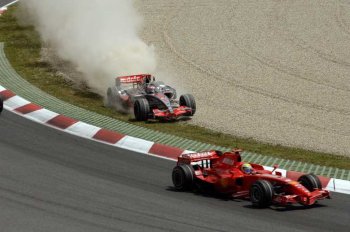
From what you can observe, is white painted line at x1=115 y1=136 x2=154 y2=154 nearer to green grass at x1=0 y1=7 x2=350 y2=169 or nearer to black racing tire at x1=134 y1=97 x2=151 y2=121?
green grass at x1=0 y1=7 x2=350 y2=169

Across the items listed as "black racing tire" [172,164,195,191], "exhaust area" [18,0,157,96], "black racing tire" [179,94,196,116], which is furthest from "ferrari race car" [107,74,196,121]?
"black racing tire" [172,164,195,191]

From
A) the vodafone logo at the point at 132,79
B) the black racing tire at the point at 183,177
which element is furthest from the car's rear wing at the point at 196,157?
the vodafone logo at the point at 132,79

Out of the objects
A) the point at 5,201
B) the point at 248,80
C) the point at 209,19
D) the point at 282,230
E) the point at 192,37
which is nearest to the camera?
the point at 282,230

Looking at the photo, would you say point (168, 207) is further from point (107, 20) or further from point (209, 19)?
point (209, 19)

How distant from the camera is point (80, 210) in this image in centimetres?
1288

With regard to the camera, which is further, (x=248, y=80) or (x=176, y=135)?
(x=248, y=80)

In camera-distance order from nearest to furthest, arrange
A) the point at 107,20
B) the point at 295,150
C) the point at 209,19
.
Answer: the point at 295,150 → the point at 107,20 → the point at 209,19

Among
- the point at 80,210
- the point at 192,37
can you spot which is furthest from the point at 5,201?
the point at 192,37

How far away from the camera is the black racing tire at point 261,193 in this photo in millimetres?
13266

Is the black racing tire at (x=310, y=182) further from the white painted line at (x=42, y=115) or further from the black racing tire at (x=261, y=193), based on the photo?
the white painted line at (x=42, y=115)

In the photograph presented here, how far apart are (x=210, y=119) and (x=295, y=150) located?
3.09m

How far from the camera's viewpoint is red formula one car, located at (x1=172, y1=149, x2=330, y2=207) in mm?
13352

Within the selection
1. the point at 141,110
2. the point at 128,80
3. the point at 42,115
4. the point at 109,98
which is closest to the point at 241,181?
the point at 141,110

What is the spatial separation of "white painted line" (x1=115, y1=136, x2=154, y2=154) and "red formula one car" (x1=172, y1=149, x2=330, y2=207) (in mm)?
2085
